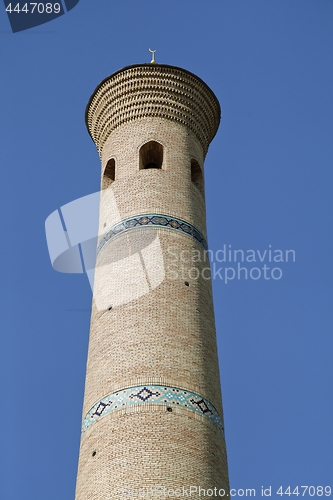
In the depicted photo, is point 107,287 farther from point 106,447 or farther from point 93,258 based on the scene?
point 106,447

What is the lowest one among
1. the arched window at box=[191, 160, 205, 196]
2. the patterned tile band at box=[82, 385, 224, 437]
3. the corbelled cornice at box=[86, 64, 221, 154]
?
the patterned tile band at box=[82, 385, 224, 437]

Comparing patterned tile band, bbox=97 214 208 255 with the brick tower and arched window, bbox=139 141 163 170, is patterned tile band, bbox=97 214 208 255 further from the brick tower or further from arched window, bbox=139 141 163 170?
arched window, bbox=139 141 163 170

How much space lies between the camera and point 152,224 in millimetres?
8641

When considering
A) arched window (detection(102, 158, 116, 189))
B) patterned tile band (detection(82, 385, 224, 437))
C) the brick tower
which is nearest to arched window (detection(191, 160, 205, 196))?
the brick tower

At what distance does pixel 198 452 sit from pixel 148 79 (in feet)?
18.4

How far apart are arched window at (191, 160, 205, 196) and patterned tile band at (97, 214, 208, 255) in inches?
44.7

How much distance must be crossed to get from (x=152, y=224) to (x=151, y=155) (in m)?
1.65

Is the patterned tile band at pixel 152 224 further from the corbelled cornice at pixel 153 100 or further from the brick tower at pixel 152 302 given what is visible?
the corbelled cornice at pixel 153 100

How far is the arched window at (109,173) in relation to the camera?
9.98m

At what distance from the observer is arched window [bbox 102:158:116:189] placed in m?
9.98

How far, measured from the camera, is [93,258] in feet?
31.2

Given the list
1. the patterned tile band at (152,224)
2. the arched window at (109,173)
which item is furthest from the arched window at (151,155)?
the patterned tile band at (152,224)

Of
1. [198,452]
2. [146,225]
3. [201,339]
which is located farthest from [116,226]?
[198,452]

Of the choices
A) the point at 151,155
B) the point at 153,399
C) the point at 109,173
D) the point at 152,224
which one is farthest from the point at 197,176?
the point at 153,399
